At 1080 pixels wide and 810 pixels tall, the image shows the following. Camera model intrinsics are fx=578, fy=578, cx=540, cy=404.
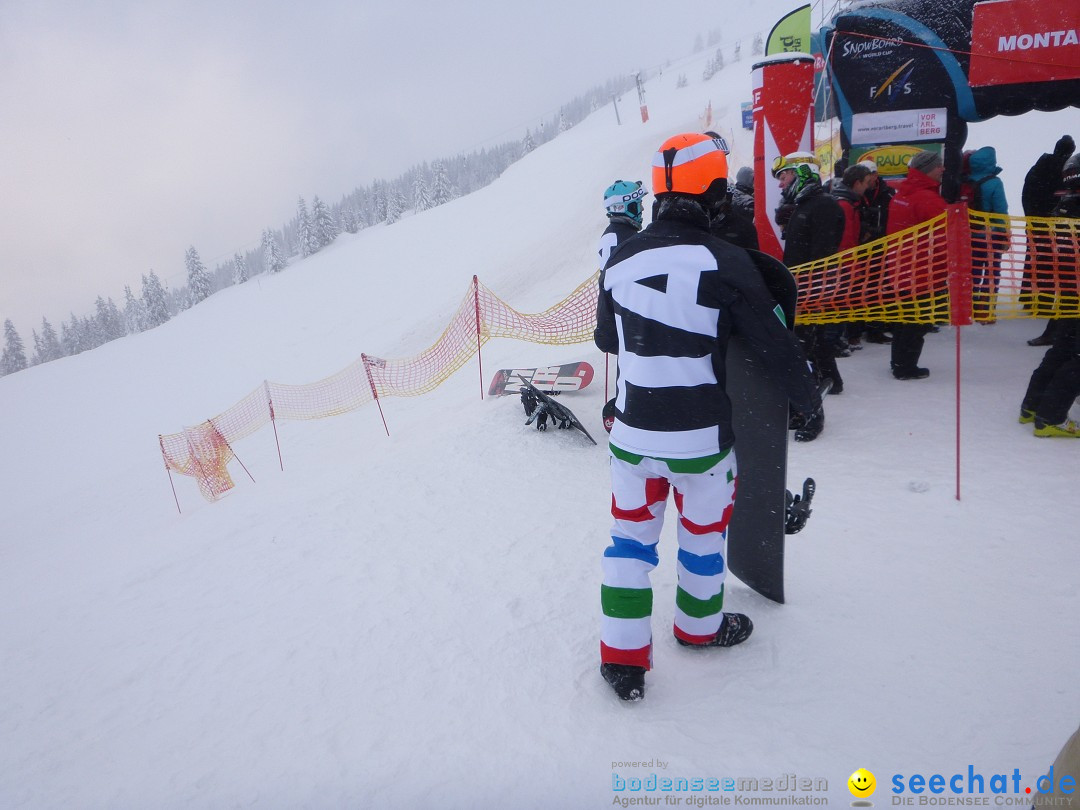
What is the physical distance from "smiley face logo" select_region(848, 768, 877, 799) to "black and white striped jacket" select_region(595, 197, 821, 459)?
130cm

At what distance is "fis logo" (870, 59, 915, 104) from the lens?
21.7 feet

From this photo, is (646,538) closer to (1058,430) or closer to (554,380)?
(1058,430)

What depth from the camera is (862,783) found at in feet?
6.95

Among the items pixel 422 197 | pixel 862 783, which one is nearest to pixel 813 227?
pixel 862 783

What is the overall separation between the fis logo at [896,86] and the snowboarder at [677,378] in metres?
6.03

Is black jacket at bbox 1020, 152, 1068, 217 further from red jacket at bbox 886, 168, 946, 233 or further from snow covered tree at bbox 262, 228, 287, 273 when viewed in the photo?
snow covered tree at bbox 262, 228, 287, 273

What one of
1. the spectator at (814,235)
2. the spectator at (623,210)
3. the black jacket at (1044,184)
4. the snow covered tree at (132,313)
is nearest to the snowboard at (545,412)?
the spectator at (623,210)

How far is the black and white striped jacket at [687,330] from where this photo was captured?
235cm

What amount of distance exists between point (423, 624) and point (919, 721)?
8.29 ft

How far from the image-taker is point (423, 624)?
11.5 ft

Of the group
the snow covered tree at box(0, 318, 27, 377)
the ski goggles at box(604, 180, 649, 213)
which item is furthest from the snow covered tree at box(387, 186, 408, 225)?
the ski goggles at box(604, 180, 649, 213)

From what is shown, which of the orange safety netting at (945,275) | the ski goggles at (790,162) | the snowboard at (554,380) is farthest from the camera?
the snowboard at (554,380)

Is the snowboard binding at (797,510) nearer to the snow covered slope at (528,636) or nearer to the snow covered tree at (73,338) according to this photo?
the snow covered slope at (528,636)

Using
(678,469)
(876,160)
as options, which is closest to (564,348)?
(876,160)
